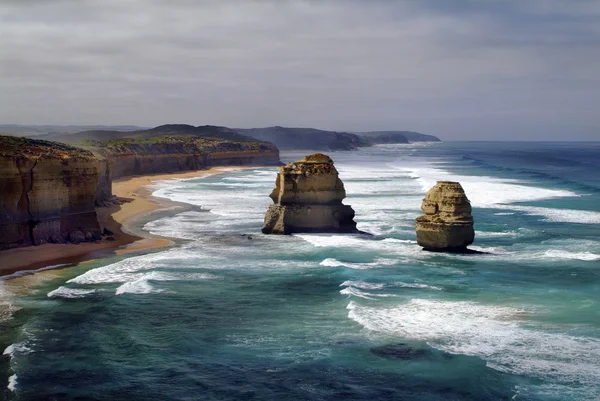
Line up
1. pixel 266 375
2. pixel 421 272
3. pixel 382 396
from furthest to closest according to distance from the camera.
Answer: pixel 421 272 < pixel 266 375 < pixel 382 396

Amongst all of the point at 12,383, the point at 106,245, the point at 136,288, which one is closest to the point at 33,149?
the point at 106,245

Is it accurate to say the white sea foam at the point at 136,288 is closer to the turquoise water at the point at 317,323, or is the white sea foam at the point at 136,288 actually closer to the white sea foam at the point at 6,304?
the turquoise water at the point at 317,323

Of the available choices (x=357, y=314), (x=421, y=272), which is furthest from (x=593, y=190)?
(x=357, y=314)

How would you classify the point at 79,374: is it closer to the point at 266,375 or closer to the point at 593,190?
the point at 266,375

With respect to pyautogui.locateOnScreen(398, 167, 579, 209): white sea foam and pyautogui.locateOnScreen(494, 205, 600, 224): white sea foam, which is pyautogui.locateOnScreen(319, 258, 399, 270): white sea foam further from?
pyautogui.locateOnScreen(398, 167, 579, 209): white sea foam

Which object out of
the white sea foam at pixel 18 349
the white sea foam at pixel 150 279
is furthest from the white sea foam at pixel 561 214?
the white sea foam at pixel 18 349

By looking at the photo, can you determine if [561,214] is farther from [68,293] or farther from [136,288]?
[68,293]
